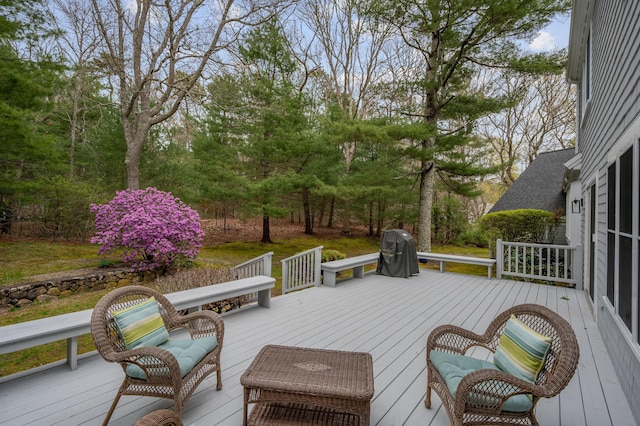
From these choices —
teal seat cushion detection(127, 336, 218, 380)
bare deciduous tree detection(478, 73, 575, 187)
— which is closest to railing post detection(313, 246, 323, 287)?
teal seat cushion detection(127, 336, 218, 380)

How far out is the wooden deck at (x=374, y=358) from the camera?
216 centimetres

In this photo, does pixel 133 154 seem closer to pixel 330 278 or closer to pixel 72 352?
pixel 330 278

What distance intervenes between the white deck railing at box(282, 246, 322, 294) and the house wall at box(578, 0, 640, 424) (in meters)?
4.03

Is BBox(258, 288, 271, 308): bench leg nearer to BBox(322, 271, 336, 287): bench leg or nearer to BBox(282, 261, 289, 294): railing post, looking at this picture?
BBox(282, 261, 289, 294): railing post

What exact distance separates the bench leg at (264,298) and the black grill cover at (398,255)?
3.25 m

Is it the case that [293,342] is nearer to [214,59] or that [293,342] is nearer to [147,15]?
[214,59]

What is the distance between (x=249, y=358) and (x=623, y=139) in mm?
3831

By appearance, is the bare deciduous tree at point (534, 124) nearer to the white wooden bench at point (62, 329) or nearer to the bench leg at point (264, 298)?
the bench leg at point (264, 298)

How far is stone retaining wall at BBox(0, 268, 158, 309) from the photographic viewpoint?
550 cm

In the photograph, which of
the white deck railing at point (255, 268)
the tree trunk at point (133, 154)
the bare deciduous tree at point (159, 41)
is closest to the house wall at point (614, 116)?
the white deck railing at point (255, 268)

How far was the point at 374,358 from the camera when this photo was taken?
3.03m

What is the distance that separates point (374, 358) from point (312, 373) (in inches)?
48.0

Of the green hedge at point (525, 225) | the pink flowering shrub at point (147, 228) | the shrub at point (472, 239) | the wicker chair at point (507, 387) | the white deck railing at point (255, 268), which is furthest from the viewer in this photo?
the shrub at point (472, 239)

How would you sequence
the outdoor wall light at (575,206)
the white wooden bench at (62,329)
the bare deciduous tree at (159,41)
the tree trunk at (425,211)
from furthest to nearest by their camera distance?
the tree trunk at (425,211), the bare deciduous tree at (159,41), the outdoor wall light at (575,206), the white wooden bench at (62,329)
